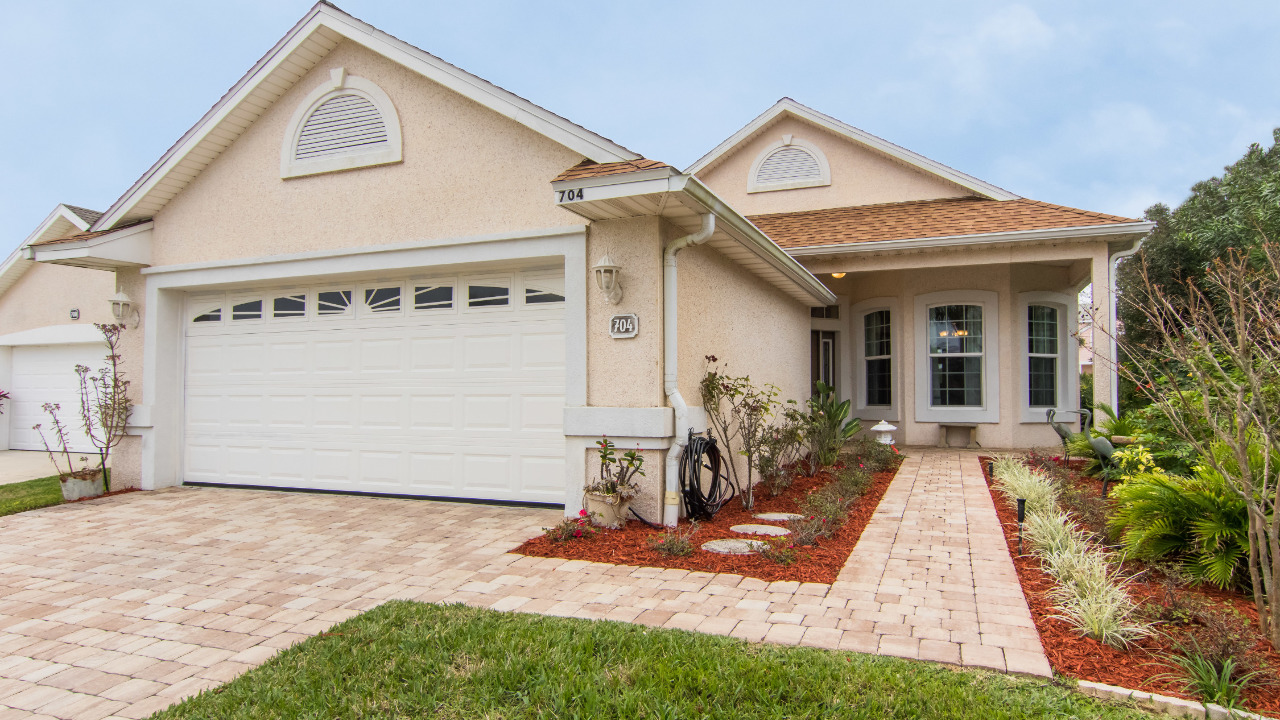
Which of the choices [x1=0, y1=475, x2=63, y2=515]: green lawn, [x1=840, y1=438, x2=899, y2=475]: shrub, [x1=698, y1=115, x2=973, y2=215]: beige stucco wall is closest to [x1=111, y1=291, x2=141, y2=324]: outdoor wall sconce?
[x1=0, y1=475, x2=63, y2=515]: green lawn

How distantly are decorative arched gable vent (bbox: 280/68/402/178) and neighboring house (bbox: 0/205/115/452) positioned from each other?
300 inches

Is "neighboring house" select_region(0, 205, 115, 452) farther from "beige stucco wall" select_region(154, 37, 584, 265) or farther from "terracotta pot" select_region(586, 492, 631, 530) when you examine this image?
"terracotta pot" select_region(586, 492, 631, 530)

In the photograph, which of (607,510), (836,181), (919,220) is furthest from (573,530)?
(836,181)

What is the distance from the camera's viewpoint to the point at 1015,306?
1174 centimetres

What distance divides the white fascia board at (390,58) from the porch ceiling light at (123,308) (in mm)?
843

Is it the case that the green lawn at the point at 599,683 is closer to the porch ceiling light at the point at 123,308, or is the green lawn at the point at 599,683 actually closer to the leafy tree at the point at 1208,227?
the porch ceiling light at the point at 123,308

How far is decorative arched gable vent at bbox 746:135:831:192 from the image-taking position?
14.2m

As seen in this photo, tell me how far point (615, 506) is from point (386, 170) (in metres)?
4.13

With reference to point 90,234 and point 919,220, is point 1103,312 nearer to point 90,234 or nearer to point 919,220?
point 919,220

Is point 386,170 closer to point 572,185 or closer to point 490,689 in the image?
point 572,185

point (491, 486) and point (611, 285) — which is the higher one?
point (611, 285)

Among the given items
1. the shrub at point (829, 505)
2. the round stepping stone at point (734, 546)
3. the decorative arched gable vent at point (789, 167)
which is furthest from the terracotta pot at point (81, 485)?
the decorative arched gable vent at point (789, 167)

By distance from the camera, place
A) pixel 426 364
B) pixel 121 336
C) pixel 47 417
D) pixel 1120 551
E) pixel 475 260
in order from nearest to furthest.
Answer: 1. pixel 1120 551
2. pixel 475 260
3. pixel 426 364
4. pixel 121 336
5. pixel 47 417

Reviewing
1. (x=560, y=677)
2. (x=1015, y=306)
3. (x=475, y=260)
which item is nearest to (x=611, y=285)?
(x=475, y=260)
